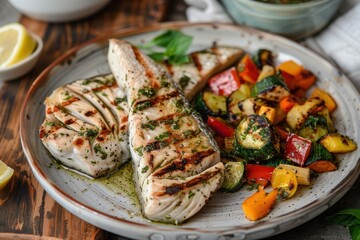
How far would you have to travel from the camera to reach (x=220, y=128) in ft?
16.1

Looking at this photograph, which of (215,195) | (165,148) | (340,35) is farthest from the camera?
(340,35)

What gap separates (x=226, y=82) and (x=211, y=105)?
1.44 feet

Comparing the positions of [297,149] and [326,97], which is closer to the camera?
[297,149]

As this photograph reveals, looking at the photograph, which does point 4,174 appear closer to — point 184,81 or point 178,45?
point 184,81

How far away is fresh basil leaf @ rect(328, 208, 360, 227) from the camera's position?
4.29 metres

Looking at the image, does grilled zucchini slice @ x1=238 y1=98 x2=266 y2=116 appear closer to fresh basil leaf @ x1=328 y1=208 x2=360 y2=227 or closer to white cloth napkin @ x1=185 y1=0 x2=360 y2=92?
fresh basil leaf @ x1=328 y1=208 x2=360 y2=227

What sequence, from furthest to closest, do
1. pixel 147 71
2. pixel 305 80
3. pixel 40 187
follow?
1. pixel 305 80
2. pixel 147 71
3. pixel 40 187

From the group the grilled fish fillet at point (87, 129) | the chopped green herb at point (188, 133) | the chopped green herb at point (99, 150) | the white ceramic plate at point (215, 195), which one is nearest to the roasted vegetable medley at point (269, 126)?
the white ceramic plate at point (215, 195)

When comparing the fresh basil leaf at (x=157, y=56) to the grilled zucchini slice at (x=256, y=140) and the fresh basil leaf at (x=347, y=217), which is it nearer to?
the grilled zucchini slice at (x=256, y=140)

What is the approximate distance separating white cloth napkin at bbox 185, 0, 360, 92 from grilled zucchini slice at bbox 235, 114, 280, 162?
1.60m

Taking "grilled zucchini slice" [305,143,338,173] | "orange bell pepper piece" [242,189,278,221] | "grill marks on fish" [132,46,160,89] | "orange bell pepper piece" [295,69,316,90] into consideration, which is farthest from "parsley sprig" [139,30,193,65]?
"orange bell pepper piece" [242,189,278,221]

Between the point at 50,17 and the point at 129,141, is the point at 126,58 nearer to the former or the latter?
the point at 129,141

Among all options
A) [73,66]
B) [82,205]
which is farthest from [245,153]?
[73,66]

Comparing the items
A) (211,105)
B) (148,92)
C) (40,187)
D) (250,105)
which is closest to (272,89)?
(250,105)
